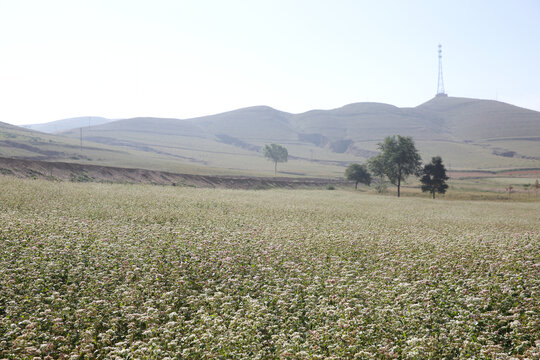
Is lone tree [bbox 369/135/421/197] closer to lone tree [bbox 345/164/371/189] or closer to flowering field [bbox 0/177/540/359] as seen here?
lone tree [bbox 345/164/371/189]

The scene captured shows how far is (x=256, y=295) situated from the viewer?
34.0ft

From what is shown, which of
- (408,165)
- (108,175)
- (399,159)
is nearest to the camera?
(108,175)

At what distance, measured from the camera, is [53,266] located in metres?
10.7

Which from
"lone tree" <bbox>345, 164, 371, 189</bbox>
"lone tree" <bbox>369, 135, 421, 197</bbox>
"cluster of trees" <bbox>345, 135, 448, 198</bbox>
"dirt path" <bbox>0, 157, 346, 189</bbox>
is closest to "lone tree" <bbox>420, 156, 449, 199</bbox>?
"cluster of trees" <bbox>345, 135, 448, 198</bbox>

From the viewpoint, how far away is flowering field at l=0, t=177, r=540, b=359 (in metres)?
7.26

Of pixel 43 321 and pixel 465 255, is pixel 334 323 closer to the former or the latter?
pixel 43 321

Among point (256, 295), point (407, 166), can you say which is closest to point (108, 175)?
point (407, 166)

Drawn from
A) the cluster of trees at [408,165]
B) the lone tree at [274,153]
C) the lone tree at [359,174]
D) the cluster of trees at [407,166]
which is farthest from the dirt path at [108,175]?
the lone tree at [274,153]

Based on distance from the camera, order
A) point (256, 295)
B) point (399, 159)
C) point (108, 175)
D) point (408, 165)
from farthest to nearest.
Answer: point (408, 165) < point (399, 159) < point (108, 175) < point (256, 295)

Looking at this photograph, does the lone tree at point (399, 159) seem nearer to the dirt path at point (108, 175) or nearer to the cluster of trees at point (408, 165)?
the cluster of trees at point (408, 165)

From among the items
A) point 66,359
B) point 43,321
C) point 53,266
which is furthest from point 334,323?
point 53,266

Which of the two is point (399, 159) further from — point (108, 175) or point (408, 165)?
point (108, 175)

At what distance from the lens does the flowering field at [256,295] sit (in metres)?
7.26

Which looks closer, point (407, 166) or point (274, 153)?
point (407, 166)
